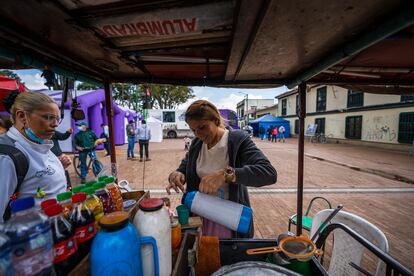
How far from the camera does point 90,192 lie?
1.15 meters

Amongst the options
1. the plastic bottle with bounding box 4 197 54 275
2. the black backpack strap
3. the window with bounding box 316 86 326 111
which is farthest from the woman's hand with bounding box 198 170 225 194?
the window with bounding box 316 86 326 111

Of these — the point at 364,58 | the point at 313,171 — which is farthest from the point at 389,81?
the point at 313,171

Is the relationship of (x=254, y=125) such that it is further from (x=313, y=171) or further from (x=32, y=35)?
(x=32, y=35)

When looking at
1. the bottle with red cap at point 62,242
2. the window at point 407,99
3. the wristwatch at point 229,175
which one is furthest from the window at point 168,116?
the bottle with red cap at point 62,242

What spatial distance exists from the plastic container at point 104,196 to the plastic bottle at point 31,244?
0.46 metres

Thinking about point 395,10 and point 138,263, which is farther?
point 395,10

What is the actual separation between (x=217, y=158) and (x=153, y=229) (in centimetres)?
104

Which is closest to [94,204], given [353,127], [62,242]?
[62,242]

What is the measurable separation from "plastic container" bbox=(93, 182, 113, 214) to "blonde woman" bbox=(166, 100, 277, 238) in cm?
66

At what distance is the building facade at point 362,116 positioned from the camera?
1396 centimetres

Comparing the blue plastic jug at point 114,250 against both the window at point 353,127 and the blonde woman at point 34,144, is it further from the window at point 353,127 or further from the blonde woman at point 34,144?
the window at point 353,127

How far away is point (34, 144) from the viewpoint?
5.24 feet

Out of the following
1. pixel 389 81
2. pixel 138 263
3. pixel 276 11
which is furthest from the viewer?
pixel 389 81

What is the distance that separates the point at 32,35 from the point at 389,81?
3.83 metres
